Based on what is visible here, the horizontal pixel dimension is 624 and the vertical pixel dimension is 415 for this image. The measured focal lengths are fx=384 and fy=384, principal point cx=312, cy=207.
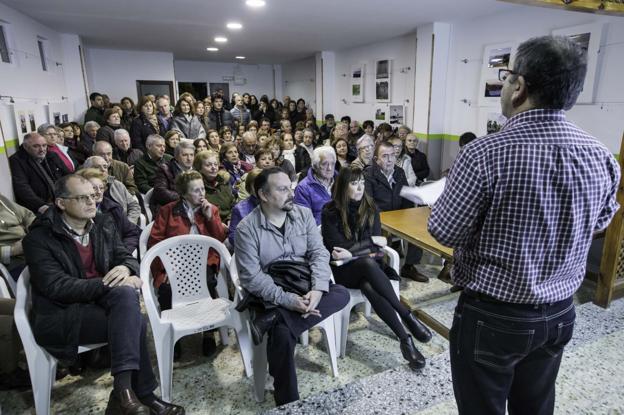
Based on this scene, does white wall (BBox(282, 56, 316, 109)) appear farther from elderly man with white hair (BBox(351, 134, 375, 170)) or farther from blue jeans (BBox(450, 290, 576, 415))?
blue jeans (BBox(450, 290, 576, 415))

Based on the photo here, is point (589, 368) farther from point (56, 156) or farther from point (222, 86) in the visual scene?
point (222, 86)

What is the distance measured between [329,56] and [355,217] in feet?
22.2

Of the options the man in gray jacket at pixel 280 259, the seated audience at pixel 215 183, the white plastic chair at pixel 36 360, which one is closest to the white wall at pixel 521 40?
the man in gray jacket at pixel 280 259

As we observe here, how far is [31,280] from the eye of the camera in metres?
1.71

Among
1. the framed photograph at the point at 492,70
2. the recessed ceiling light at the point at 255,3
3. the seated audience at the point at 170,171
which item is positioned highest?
the recessed ceiling light at the point at 255,3

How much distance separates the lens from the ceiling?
4.20 metres

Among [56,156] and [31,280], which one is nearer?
[31,280]

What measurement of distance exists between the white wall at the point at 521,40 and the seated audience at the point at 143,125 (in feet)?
13.2

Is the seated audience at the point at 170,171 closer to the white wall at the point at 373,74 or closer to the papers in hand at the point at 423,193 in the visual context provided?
the papers in hand at the point at 423,193

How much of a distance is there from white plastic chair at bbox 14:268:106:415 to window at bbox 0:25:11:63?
3.54 metres

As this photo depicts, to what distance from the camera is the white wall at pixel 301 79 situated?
9289 mm

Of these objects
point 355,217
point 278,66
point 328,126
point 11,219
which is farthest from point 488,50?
point 278,66

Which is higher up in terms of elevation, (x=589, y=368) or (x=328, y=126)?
(x=328, y=126)

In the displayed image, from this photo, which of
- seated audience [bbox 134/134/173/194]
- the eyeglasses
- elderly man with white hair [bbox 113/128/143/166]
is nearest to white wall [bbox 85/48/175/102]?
A: elderly man with white hair [bbox 113/128/143/166]
